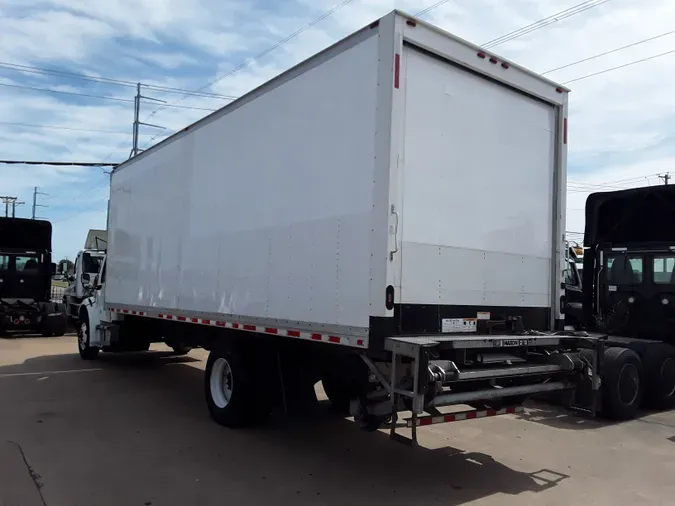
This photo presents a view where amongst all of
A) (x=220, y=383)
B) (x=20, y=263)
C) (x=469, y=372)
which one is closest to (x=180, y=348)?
(x=220, y=383)

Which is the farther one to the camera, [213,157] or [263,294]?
[213,157]

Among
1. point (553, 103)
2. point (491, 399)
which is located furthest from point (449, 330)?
point (553, 103)

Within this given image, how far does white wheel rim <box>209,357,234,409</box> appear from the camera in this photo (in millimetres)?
7281

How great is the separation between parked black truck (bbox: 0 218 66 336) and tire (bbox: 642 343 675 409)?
1650 centimetres

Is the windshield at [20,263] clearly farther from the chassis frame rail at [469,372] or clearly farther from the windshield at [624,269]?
the chassis frame rail at [469,372]

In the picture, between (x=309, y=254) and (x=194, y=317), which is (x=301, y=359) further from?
(x=194, y=317)

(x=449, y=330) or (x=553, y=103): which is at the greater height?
(x=553, y=103)

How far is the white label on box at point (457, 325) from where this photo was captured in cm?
537

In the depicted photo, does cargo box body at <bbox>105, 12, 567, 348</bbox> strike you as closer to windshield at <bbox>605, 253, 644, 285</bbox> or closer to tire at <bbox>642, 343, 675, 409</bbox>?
tire at <bbox>642, 343, 675, 409</bbox>

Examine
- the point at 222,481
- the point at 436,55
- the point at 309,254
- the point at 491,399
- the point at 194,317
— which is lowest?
the point at 222,481

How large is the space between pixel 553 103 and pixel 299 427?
4.84m

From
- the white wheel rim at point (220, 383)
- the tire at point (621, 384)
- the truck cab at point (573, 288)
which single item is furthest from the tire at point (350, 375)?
the truck cab at point (573, 288)

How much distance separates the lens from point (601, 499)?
507 centimetres

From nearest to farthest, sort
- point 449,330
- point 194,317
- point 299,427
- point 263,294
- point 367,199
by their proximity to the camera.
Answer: point 367,199, point 449,330, point 263,294, point 299,427, point 194,317
